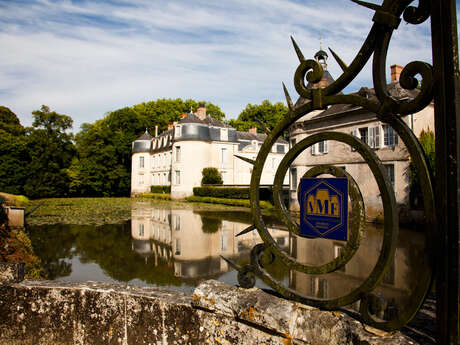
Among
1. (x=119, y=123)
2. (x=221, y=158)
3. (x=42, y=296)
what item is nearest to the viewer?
(x=42, y=296)

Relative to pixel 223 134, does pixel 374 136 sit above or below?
below

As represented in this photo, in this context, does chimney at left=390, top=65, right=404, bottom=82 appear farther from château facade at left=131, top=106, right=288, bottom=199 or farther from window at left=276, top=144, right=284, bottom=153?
window at left=276, top=144, right=284, bottom=153


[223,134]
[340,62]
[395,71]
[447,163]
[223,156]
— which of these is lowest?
[447,163]

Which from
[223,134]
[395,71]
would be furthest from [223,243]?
[223,134]

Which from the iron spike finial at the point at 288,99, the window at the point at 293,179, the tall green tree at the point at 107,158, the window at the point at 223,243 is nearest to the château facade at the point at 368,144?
the window at the point at 293,179

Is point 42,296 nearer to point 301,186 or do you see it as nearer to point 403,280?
point 301,186

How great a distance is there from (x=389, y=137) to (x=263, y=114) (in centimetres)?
2955

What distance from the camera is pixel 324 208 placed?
1949 millimetres

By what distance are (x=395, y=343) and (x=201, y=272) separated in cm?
563

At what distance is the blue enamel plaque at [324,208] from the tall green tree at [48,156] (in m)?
36.0

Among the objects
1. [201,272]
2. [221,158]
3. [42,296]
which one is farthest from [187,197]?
[42,296]

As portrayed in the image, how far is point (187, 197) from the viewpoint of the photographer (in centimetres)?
3055

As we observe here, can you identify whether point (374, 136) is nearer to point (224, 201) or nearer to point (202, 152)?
point (224, 201)

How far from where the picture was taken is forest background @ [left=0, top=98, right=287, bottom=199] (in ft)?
106
